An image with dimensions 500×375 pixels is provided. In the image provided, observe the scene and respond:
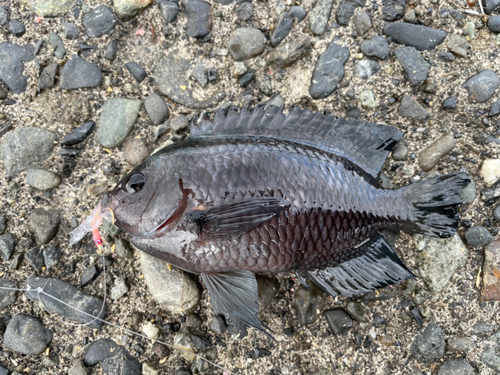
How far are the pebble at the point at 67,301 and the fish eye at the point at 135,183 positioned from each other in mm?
1066

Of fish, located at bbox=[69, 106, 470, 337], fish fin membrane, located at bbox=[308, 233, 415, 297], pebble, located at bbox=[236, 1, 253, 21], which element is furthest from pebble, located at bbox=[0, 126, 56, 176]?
fish fin membrane, located at bbox=[308, 233, 415, 297]

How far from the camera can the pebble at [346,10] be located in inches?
110

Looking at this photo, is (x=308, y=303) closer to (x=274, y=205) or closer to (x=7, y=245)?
(x=274, y=205)

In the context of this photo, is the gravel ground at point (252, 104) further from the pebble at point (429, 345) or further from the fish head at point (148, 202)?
the fish head at point (148, 202)

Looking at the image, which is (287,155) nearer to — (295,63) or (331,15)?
(295,63)

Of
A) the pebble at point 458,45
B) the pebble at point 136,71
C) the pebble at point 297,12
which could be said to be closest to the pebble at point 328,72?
the pebble at point 297,12

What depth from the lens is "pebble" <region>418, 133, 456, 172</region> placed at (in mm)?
2754

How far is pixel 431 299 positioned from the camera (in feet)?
8.97

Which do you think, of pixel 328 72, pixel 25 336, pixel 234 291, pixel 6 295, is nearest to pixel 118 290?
pixel 25 336

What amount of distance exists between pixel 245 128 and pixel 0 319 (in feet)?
8.12

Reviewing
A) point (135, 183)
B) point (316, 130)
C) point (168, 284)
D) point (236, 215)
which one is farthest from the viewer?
point (168, 284)

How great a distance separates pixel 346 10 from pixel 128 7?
1832 millimetres

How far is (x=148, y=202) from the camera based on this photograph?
2.22 m

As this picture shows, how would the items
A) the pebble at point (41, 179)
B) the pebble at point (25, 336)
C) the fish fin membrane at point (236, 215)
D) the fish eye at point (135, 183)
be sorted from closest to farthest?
1. the fish fin membrane at point (236, 215)
2. the fish eye at point (135, 183)
3. the pebble at point (25, 336)
4. the pebble at point (41, 179)
